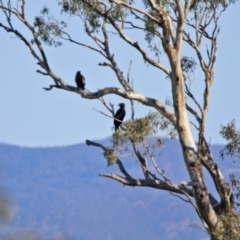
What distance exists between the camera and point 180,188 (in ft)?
54.0

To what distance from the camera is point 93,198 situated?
12044cm

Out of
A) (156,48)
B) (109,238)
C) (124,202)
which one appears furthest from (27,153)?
(156,48)

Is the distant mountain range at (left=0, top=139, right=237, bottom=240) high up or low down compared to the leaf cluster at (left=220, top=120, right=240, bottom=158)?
up

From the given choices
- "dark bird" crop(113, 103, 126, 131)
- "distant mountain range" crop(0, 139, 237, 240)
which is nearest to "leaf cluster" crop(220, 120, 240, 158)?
"dark bird" crop(113, 103, 126, 131)

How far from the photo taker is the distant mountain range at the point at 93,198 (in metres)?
89.5

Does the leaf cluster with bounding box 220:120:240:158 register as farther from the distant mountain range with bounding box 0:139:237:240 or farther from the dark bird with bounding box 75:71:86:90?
the distant mountain range with bounding box 0:139:237:240

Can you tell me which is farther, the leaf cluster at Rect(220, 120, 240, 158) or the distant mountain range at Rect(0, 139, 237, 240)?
the distant mountain range at Rect(0, 139, 237, 240)

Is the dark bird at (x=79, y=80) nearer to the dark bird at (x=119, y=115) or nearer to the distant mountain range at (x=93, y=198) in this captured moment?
the dark bird at (x=119, y=115)

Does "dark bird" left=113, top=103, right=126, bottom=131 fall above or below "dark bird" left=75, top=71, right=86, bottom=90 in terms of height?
below

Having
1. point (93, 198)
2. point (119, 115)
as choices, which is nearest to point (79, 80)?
point (119, 115)

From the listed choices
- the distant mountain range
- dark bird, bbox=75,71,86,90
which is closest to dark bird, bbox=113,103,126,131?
dark bird, bbox=75,71,86,90

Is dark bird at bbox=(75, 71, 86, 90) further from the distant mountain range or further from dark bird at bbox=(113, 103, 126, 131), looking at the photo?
the distant mountain range

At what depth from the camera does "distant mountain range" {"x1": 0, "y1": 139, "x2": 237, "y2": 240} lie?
8950 centimetres

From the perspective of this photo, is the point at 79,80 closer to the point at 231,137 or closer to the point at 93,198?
the point at 231,137
